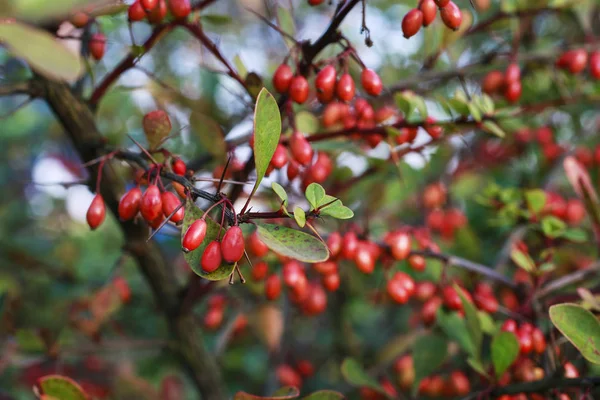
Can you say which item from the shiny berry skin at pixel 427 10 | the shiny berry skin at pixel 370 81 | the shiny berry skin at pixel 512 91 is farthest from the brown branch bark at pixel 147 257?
the shiny berry skin at pixel 512 91

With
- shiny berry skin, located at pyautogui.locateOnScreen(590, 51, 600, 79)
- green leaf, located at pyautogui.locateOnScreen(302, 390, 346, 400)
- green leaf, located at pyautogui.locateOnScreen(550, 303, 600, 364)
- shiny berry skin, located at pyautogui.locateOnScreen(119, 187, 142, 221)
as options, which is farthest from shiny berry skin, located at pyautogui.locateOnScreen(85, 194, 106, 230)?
shiny berry skin, located at pyautogui.locateOnScreen(590, 51, 600, 79)

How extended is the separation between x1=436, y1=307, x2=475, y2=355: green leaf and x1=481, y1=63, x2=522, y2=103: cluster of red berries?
1.68 ft

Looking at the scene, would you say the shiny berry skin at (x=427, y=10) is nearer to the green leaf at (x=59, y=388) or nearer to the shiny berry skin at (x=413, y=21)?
the shiny berry skin at (x=413, y=21)

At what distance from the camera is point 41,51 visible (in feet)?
1.41

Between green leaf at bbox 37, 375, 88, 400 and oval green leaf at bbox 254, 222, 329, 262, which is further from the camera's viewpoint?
green leaf at bbox 37, 375, 88, 400

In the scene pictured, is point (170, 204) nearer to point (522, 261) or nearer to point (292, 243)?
point (292, 243)

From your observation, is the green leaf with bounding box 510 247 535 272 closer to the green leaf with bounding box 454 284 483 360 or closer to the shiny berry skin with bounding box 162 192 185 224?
the green leaf with bounding box 454 284 483 360

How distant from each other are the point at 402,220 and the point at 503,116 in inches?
32.8

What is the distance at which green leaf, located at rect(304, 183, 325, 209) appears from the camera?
2.06 ft

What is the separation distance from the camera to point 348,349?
5.32ft

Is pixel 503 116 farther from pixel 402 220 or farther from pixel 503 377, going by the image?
pixel 402 220

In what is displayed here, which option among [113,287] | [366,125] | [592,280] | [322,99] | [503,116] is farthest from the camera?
[113,287]

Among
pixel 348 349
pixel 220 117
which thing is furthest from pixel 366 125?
pixel 348 349

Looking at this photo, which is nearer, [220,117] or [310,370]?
[220,117]
